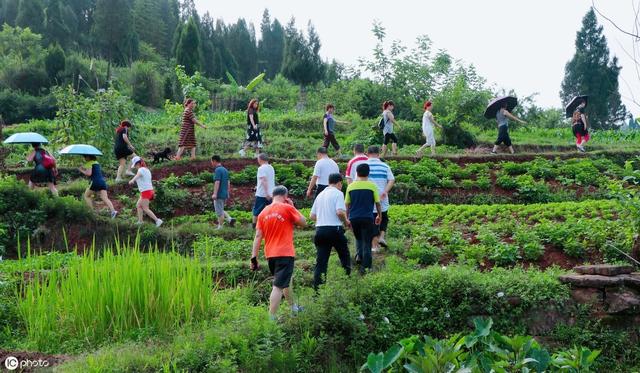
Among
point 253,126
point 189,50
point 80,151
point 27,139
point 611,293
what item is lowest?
point 611,293

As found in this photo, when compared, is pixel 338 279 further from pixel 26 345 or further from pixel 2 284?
pixel 2 284

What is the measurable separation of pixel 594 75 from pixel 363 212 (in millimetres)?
46512

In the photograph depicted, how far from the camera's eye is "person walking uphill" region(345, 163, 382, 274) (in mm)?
10117

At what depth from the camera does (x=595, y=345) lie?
8.86 m

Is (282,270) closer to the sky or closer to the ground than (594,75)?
closer to the ground

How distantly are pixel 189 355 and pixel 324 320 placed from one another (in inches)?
69.7

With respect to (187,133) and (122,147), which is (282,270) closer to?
(122,147)

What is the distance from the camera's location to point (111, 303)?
8117mm

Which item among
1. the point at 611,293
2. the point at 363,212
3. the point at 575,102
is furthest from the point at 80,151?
the point at 575,102

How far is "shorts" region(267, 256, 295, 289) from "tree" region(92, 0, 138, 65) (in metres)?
49.7

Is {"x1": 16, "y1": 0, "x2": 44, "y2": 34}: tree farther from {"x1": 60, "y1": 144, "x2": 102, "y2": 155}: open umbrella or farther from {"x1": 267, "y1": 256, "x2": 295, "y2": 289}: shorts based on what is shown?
{"x1": 267, "y1": 256, "x2": 295, "y2": 289}: shorts

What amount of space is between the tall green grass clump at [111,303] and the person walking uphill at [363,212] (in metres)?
2.59

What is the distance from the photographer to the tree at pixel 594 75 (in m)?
50.4

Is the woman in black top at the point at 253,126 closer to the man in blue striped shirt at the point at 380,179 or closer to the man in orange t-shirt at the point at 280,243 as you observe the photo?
the man in blue striped shirt at the point at 380,179
